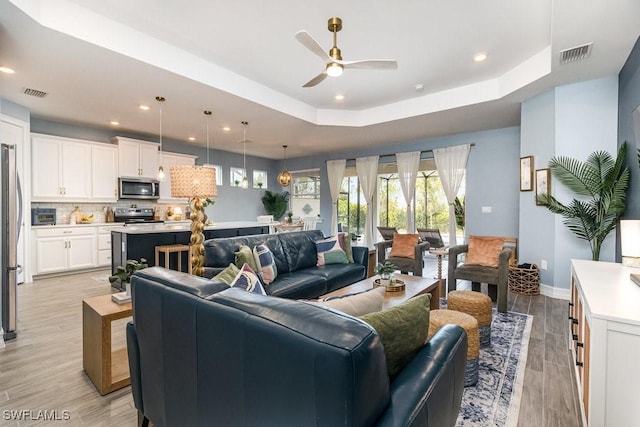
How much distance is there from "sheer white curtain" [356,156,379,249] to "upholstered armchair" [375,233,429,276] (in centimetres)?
253

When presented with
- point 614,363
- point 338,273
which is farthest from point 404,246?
point 614,363

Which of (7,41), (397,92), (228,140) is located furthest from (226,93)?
(228,140)

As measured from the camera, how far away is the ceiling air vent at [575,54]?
2977 millimetres

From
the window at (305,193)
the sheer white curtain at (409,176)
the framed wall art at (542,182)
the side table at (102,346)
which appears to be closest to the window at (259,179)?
the window at (305,193)

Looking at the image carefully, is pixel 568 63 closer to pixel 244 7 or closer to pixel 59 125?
pixel 244 7

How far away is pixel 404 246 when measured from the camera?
4672 mm

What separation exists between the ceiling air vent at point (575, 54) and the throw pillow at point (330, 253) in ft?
10.5

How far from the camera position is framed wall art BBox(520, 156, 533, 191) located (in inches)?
171

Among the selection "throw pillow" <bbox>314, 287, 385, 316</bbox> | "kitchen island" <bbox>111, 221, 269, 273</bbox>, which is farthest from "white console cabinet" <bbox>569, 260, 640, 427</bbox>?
"kitchen island" <bbox>111, 221, 269, 273</bbox>

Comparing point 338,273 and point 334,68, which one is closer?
point 334,68

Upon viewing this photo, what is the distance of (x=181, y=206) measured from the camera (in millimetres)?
7242

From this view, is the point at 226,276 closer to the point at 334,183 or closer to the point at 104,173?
the point at 104,173

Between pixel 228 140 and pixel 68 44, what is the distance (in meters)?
4.06

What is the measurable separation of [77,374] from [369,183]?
6.25 meters
